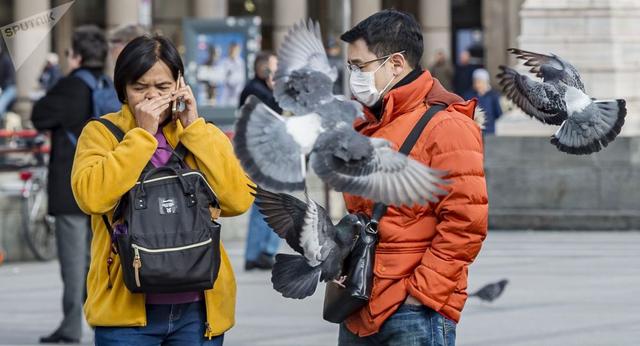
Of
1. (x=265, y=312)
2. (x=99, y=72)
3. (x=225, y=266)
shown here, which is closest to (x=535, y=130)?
(x=265, y=312)

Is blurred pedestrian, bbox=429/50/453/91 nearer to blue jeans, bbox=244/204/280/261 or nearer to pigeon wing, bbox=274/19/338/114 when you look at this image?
blue jeans, bbox=244/204/280/261

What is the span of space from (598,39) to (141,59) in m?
12.4

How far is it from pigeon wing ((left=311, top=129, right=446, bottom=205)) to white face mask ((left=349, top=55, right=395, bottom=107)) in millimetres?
443

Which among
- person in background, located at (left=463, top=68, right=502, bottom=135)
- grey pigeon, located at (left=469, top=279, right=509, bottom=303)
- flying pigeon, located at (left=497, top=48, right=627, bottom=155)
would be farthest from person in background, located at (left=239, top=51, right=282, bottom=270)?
flying pigeon, located at (left=497, top=48, right=627, bottom=155)

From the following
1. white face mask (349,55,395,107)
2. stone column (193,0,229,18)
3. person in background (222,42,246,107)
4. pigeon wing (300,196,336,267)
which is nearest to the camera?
pigeon wing (300,196,336,267)

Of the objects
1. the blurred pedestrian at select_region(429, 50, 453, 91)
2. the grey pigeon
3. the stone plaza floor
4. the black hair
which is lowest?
the stone plaza floor

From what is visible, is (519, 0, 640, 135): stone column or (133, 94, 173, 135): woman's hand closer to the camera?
(133, 94, 173, 135): woman's hand

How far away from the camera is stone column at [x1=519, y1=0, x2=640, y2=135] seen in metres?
17.4

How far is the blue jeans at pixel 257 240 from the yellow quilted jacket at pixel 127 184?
8.01 metres

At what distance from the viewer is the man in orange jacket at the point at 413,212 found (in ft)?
17.5

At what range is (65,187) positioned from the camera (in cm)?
1002

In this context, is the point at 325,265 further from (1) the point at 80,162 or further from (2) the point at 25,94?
(2) the point at 25,94

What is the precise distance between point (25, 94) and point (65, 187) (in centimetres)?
3881

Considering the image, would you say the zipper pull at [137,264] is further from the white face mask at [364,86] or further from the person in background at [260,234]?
the person in background at [260,234]
